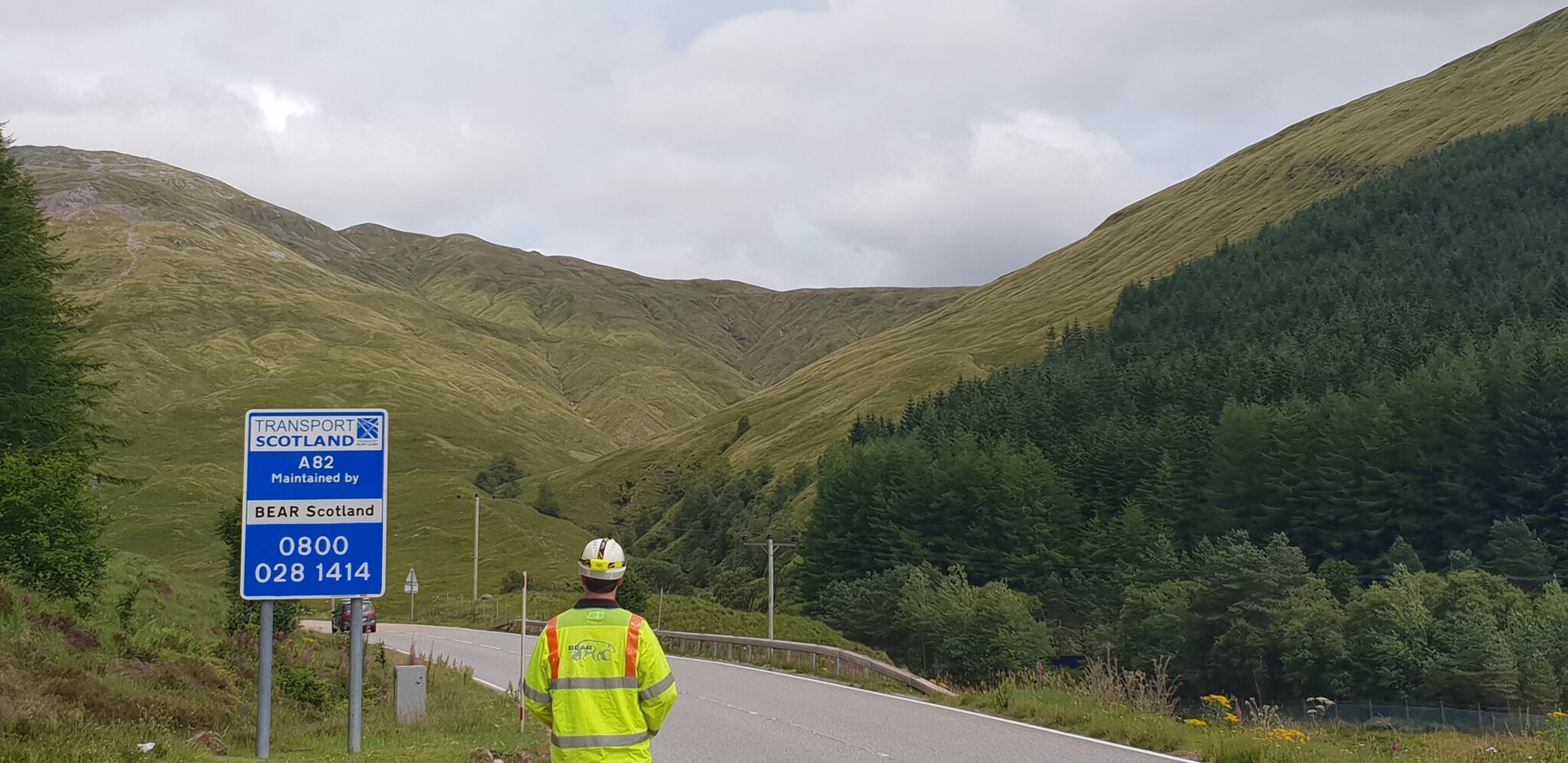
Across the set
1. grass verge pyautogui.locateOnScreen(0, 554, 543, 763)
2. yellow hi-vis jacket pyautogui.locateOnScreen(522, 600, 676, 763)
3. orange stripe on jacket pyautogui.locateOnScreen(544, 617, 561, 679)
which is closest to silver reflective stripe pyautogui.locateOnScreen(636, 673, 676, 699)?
yellow hi-vis jacket pyautogui.locateOnScreen(522, 600, 676, 763)

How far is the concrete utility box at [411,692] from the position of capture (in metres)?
16.4

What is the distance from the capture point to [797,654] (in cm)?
2994

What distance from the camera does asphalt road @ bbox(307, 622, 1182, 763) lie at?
13039 mm

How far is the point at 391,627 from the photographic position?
60.4 meters

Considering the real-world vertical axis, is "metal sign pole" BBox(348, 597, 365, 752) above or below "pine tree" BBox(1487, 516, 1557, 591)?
above

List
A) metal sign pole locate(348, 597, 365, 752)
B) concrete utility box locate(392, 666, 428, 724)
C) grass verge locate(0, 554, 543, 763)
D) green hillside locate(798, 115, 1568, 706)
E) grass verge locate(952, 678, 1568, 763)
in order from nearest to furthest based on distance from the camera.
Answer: grass verge locate(0, 554, 543, 763), grass verge locate(952, 678, 1568, 763), metal sign pole locate(348, 597, 365, 752), concrete utility box locate(392, 666, 428, 724), green hillside locate(798, 115, 1568, 706)

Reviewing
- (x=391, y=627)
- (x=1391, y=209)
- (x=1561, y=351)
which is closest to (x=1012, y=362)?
(x=1391, y=209)

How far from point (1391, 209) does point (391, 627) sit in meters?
157

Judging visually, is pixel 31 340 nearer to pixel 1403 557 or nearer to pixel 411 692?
pixel 411 692

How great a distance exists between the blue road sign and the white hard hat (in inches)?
269

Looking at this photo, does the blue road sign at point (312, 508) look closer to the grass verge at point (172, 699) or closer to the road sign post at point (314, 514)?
the road sign post at point (314, 514)

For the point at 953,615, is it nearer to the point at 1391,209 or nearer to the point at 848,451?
the point at 848,451

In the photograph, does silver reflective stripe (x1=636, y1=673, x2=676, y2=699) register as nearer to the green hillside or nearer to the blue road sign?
the blue road sign

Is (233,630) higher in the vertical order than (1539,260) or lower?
lower
